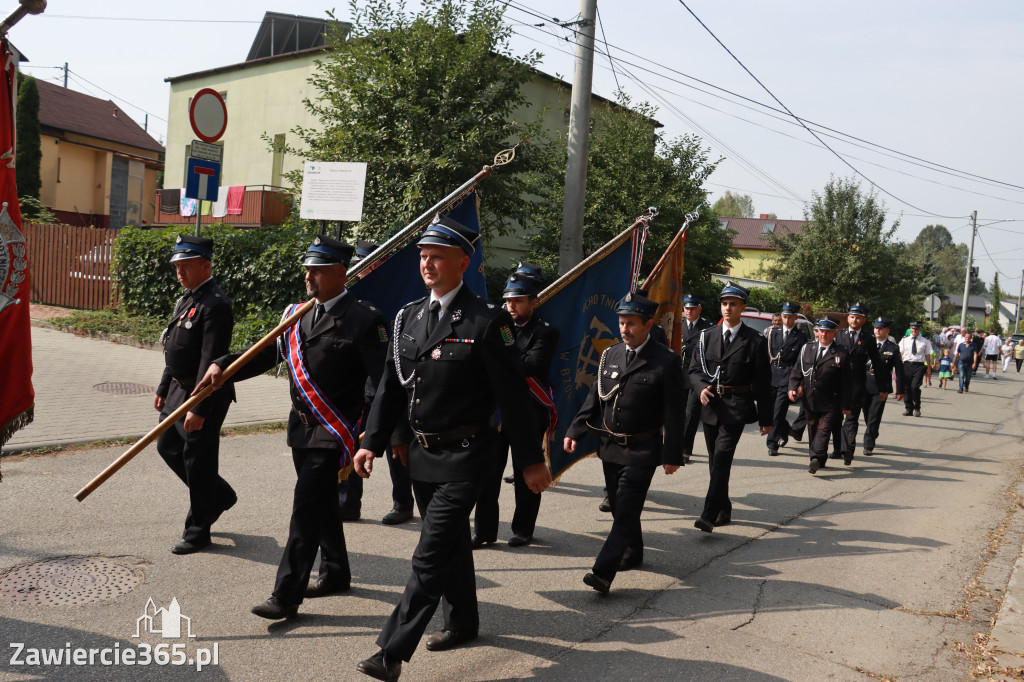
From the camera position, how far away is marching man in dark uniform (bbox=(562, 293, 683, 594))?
5.32 m

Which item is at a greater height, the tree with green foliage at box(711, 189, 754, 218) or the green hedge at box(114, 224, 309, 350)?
the tree with green foliage at box(711, 189, 754, 218)

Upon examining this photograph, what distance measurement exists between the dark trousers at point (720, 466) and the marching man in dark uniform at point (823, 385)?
3326mm

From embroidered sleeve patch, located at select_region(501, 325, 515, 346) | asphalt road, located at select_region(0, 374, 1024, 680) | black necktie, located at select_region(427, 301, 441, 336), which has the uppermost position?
black necktie, located at select_region(427, 301, 441, 336)

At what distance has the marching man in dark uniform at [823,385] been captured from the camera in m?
10.1

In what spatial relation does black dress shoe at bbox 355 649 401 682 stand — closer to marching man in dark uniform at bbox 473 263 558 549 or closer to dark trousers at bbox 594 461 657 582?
dark trousers at bbox 594 461 657 582

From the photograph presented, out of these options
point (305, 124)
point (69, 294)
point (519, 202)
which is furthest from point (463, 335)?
point (305, 124)

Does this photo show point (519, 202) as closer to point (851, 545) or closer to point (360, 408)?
point (851, 545)

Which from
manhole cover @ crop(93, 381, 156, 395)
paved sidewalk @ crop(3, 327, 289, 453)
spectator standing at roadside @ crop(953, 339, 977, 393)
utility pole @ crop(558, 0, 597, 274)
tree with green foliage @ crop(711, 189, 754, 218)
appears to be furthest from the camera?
tree with green foliage @ crop(711, 189, 754, 218)

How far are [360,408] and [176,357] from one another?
1515 millimetres

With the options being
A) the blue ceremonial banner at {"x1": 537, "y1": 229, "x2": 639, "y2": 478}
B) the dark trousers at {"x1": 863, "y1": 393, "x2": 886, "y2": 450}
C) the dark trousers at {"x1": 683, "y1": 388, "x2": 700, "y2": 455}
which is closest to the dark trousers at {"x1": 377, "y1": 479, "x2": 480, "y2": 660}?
the blue ceremonial banner at {"x1": 537, "y1": 229, "x2": 639, "y2": 478}

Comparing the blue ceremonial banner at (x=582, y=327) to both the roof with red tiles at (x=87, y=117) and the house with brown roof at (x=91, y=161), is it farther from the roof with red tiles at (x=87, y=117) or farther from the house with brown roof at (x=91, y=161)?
the roof with red tiles at (x=87, y=117)

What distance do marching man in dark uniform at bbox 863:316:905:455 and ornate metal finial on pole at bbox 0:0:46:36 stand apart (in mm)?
10726

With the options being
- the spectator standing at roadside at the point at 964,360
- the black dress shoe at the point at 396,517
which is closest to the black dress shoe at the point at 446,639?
the black dress shoe at the point at 396,517

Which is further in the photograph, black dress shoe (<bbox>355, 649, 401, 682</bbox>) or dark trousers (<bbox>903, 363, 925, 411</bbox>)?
dark trousers (<bbox>903, 363, 925, 411</bbox>)
